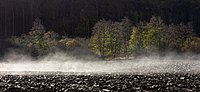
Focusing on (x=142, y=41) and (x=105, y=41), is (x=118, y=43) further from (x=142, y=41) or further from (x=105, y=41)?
(x=142, y=41)

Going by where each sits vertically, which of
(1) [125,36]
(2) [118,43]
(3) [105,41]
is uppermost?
(1) [125,36]

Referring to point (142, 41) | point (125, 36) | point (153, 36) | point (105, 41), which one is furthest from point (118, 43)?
point (125, 36)

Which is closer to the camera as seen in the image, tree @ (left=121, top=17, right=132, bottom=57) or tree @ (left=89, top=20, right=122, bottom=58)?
tree @ (left=89, top=20, right=122, bottom=58)

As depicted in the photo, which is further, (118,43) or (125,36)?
(125,36)

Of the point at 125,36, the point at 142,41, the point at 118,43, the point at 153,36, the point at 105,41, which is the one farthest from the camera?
the point at 125,36

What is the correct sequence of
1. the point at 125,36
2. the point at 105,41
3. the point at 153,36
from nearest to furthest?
the point at 105,41, the point at 153,36, the point at 125,36

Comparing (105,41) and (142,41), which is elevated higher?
(142,41)

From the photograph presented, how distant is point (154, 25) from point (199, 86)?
78.6 m

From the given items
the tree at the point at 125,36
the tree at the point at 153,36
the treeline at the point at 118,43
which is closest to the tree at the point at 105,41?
the treeline at the point at 118,43

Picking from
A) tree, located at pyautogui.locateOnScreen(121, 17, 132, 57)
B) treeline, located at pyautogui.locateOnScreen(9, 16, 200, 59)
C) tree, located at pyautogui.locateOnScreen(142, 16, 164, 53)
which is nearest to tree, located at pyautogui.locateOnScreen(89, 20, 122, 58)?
treeline, located at pyautogui.locateOnScreen(9, 16, 200, 59)

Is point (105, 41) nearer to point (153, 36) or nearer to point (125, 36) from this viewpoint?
point (153, 36)

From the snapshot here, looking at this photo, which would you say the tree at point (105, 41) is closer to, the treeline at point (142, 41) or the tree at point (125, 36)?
the treeline at point (142, 41)

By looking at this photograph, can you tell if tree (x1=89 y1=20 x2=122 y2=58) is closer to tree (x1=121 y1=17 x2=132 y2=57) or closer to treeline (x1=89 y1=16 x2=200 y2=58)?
treeline (x1=89 y1=16 x2=200 y2=58)

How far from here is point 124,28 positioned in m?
137
